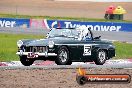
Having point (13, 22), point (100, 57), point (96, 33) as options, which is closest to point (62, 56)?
point (100, 57)

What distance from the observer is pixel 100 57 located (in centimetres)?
1440

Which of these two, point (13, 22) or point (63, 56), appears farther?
point (13, 22)

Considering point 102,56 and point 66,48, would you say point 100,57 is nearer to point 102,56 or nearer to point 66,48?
point 102,56

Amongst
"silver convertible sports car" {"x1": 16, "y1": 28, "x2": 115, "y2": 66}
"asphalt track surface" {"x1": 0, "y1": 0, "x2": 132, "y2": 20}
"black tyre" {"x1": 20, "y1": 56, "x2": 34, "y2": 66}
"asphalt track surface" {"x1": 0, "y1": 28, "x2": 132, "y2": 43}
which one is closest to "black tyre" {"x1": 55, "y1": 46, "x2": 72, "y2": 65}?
"silver convertible sports car" {"x1": 16, "y1": 28, "x2": 115, "y2": 66}

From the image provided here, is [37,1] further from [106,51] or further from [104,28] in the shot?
[106,51]

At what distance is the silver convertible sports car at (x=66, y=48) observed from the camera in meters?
13.1

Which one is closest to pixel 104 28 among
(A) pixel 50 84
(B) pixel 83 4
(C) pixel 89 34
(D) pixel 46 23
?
(D) pixel 46 23

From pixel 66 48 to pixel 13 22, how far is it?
25424 millimetres

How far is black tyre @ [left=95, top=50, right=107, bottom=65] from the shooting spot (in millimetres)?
14204

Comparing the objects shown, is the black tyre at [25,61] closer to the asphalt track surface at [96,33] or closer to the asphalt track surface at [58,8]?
the asphalt track surface at [96,33]

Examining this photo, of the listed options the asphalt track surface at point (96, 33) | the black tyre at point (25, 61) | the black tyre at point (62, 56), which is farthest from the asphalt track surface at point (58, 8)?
the black tyre at point (62, 56)

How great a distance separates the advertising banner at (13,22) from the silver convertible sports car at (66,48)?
23.8 m

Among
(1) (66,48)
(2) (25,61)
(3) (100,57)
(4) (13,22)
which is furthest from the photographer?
(4) (13,22)

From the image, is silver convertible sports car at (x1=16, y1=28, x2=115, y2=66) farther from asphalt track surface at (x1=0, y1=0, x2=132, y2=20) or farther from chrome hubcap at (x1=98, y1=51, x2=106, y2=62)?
asphalt track surface at (x1=0, y1=0, x2=132, y2=20)
